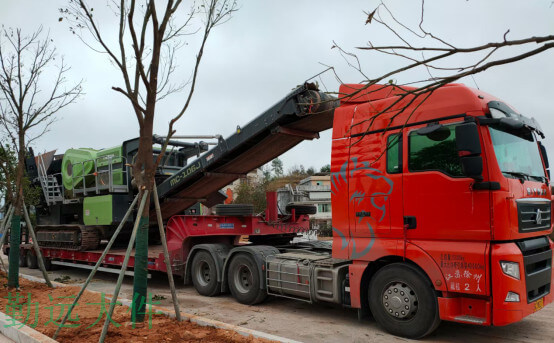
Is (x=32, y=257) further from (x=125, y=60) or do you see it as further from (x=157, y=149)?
(x=125, y=60)

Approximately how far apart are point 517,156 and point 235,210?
5.18 meters

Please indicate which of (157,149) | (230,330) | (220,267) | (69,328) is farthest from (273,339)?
(157,149)

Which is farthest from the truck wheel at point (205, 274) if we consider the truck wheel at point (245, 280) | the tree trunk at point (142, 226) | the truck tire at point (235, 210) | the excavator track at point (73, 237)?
the excavator track at point (73, 237)

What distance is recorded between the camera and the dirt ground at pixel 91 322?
4816 mm

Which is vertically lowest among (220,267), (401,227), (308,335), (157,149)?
(308,335)

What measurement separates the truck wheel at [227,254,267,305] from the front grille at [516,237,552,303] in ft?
13.1

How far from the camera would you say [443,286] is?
4.99 metres

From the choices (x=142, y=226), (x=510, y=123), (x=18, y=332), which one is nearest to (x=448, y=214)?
(x=510, y=123)

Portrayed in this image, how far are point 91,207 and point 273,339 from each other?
7793 mm

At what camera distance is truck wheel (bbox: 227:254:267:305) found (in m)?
7.39

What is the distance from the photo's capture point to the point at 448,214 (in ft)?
16.7

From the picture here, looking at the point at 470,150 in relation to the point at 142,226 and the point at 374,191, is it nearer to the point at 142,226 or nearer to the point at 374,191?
the point at 374,191

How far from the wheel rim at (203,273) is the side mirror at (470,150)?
537 cm

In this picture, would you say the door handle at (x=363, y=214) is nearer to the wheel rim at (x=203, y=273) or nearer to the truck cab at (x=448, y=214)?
the truck cab at (x=448, y=214)
